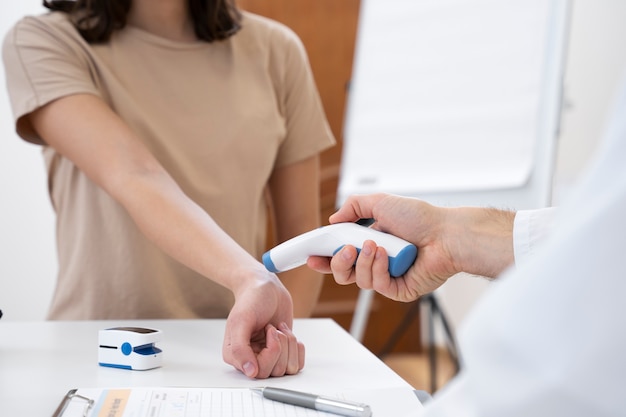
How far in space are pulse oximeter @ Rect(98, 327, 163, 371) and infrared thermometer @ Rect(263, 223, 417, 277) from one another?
0.54ft

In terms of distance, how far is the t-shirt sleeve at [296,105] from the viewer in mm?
1368

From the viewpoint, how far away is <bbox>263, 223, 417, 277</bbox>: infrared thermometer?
782 mm

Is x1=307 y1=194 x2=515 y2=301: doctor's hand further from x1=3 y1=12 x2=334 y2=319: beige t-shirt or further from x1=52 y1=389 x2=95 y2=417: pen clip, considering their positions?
x1=3 y1=12 x2=334 y2=319: beige t-shirt

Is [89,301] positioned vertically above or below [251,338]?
below

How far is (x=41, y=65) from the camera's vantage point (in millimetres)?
1137

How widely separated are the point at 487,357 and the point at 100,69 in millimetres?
1015

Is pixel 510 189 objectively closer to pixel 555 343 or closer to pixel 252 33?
pixel 252 33

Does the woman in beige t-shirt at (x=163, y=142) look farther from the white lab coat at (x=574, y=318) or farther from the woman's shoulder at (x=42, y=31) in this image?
the white lab coat at (x=574, y=318)

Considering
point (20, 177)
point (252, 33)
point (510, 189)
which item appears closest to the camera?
point (252, 33)

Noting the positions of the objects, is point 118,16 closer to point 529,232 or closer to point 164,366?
point 164,366

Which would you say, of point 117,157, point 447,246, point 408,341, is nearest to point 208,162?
point 117,157

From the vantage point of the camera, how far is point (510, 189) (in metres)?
1.85

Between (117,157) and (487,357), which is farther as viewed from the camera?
(117,157)

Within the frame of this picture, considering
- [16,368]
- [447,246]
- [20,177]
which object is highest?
[447,246]
